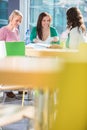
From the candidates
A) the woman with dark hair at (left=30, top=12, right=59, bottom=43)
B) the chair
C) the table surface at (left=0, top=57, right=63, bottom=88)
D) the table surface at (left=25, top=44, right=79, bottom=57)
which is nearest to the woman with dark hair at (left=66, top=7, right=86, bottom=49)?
the table surface at (left=25, top=44, right=79, bottom=57)

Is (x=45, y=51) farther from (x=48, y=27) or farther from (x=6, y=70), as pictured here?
(x=6, y=70)

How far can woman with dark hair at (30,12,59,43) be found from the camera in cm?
520

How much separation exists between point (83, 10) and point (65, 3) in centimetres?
43

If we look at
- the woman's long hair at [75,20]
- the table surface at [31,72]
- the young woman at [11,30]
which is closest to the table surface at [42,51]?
the woman's long hair at [75,20]

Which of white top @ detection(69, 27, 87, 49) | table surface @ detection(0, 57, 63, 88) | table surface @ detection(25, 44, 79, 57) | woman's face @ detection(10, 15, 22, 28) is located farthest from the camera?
woman's face @ detection(10, 15, 22, 28)

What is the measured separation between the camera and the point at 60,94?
109 cm

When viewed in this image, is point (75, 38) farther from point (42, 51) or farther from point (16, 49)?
point (16, 49)

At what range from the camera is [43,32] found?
5.24 metres

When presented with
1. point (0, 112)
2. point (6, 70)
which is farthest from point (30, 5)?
point (6, 70)

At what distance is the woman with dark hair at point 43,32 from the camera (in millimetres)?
5203

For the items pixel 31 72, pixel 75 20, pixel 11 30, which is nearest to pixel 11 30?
pixel 11 30

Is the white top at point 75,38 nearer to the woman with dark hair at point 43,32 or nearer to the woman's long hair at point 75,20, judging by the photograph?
the woman's long hair at point 75,20

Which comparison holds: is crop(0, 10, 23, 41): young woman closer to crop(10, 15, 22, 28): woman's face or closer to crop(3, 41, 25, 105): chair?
crop(10, 15, 22, 28): woman's face

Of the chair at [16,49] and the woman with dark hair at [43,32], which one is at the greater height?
the woman with dark hair at [43,32]
